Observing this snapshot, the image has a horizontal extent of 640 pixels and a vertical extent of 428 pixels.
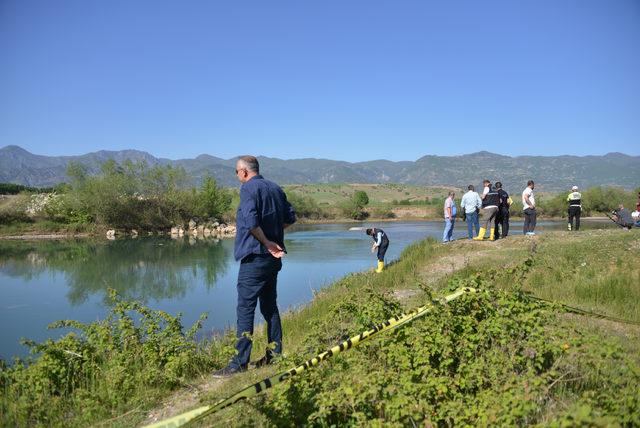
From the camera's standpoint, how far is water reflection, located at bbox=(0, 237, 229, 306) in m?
16.9

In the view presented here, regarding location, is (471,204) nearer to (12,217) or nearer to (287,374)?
(287,374)

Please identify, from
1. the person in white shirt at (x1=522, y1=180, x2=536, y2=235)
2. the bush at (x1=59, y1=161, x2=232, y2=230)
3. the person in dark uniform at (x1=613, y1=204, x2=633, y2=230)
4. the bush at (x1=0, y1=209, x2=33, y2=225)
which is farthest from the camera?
the bush at (x1=59, y1=161, x2=232, y2=230)

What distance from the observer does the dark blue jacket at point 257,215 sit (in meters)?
4.64

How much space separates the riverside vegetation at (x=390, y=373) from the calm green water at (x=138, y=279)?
1524 mm

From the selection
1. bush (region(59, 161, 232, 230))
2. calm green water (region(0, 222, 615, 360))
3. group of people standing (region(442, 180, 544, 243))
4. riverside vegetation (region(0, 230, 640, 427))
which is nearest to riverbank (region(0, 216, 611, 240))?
bush (region(59, 161, 232, 230))

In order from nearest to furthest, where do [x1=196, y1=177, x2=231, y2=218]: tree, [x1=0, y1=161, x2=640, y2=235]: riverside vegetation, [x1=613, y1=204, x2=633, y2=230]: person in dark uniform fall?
1. [x1=613, y1=204, x2=633, y2=230]: person in dark uniform
2. [x1=0, y1=161, x2=640, y2=235]: riverside vegetation
3. [x1=196, y1=177, x2=231, y2=218]: tree

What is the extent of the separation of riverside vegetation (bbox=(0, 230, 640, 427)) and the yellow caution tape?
0.08 m

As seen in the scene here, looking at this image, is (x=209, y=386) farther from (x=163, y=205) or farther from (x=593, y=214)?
(x=593, y=214)

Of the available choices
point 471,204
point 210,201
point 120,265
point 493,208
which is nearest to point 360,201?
point 210,201

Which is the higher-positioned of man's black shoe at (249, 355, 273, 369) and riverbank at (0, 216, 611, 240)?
man's black shoe at (249, 355, 273, 369)

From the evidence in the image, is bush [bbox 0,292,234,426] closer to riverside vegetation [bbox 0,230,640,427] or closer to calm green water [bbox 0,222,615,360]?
riverside vegetation [bbox 0,230,640,427]

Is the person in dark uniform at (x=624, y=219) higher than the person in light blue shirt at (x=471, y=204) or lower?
lower

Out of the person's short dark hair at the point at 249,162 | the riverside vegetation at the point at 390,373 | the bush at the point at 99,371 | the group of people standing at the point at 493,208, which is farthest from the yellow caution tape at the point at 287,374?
the group of people standing at the point at 493,208

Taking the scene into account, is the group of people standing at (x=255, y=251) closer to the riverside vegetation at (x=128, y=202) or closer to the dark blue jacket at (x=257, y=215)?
the dark blue jacket at (x=257, y=215)
